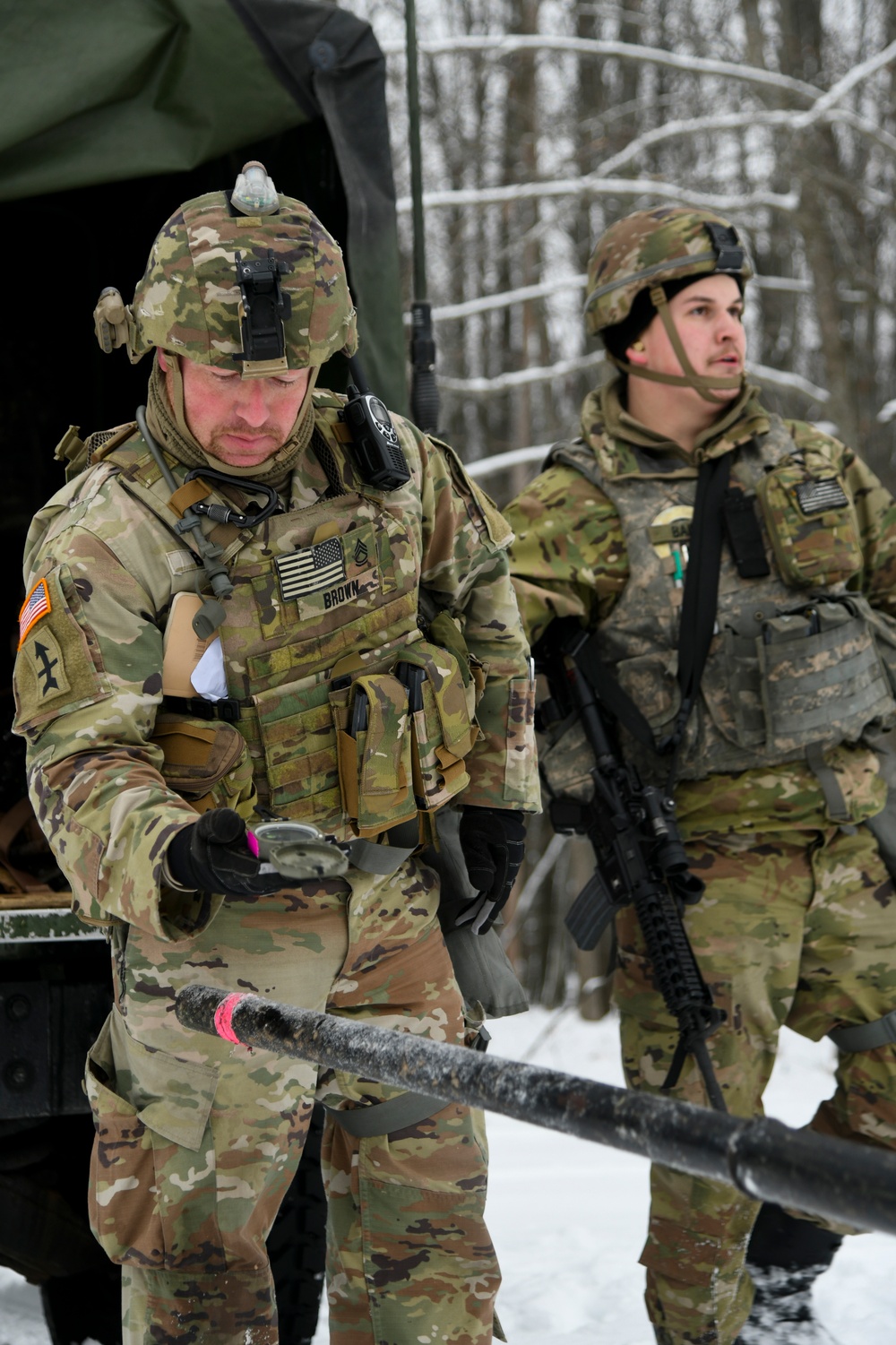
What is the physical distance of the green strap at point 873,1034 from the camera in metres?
3.06

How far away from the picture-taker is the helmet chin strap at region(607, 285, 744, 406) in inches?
130

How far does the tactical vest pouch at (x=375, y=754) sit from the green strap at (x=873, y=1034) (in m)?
1.23

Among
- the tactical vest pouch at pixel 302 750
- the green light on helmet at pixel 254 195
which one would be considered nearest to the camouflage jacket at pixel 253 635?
the tactical vest pouch at pixel 302 750

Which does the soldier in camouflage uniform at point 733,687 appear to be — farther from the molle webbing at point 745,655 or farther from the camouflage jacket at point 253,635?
the camouflage jacket at point 253,635

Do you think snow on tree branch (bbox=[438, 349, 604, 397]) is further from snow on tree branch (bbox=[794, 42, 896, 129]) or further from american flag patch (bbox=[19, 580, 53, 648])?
american flag patch (bbox=[19, 580, 53, 648])

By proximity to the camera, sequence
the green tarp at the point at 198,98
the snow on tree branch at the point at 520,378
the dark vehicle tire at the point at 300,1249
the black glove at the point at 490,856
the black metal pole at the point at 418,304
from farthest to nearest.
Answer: the snow on tree branch at the point at 520,378
the black metal pole at the point at 418,304
the dark vehicle tire at the point at 300,1249
the green tarp at the point at 198,98
the black glove at the point at 490,856

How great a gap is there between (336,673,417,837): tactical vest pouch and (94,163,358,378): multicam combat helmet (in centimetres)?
51

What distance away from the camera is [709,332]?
3.34m

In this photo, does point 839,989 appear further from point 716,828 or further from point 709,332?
point 709,332

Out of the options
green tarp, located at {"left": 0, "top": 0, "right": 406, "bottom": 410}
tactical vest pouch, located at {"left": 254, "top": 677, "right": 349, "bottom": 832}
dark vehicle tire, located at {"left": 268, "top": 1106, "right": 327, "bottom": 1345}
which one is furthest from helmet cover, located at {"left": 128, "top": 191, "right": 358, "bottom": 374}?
dark vehicle tire, located at {"left": 268, "top": 1106, "right": 327, "bottom": 1345}

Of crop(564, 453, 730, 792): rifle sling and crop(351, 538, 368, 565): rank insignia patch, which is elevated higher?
crop(351, 538, 368, 565): rank insignia patch

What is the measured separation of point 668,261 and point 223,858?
1.96 metres

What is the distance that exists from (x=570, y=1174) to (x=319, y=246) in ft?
10.1

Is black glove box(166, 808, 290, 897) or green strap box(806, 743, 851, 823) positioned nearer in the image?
black glove box(166, 808, 290, 897)
